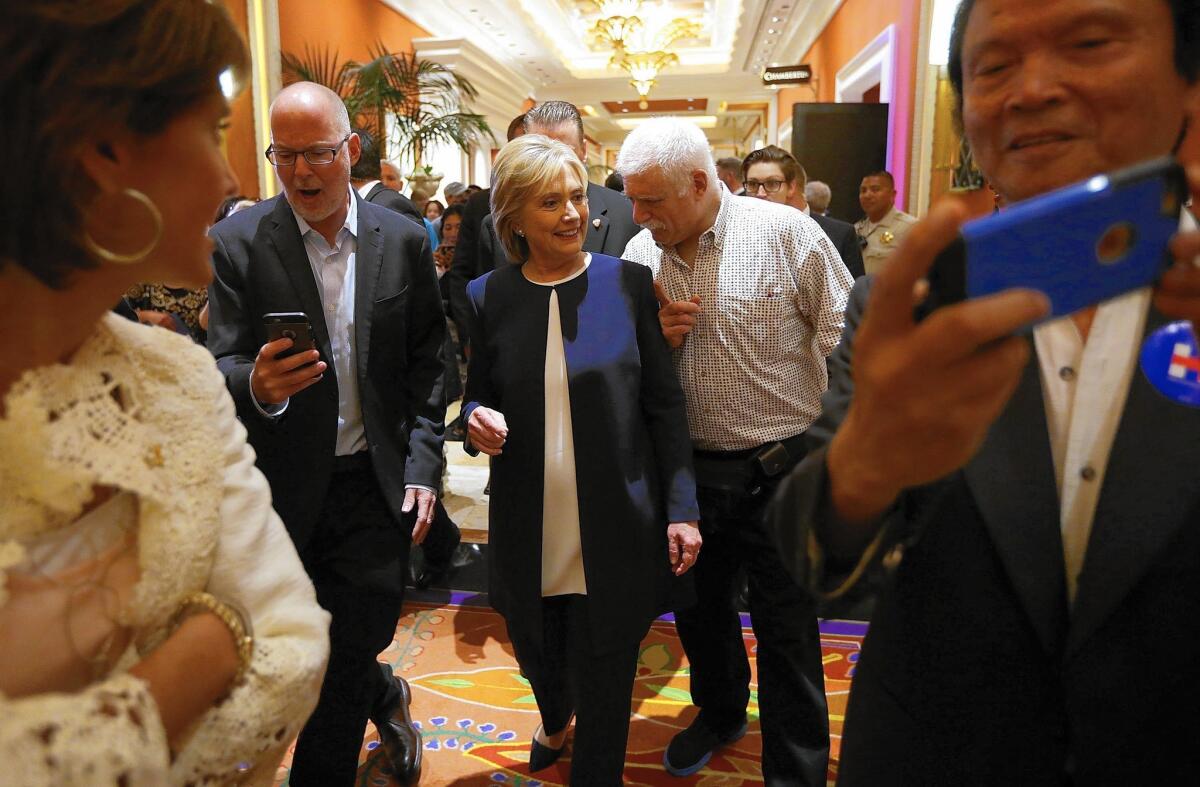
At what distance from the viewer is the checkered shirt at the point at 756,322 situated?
205 centimetres

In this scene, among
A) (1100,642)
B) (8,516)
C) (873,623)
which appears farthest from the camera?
(873,623)

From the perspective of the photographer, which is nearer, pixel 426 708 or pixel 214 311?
pixel 214 311

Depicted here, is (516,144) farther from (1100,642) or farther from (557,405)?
(1100,642)

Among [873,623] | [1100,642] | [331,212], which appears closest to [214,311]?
[331,212]

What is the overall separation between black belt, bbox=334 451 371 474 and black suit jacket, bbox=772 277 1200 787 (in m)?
1.38

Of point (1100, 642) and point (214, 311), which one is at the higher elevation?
point (214, 311)

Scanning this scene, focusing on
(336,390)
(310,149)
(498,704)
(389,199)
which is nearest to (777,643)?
(498,704)

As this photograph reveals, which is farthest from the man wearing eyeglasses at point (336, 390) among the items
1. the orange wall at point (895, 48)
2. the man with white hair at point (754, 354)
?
the orange wall at point (895, 48)

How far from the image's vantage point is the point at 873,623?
38.6 inches

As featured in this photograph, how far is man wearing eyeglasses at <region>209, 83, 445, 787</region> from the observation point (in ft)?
6.23

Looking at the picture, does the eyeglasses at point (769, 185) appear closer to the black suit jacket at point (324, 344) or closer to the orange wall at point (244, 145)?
the black suit jacket at point (324, 344)

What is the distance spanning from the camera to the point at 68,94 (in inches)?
24.3

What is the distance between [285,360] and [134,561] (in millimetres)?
980

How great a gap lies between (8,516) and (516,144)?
5.22 ft
